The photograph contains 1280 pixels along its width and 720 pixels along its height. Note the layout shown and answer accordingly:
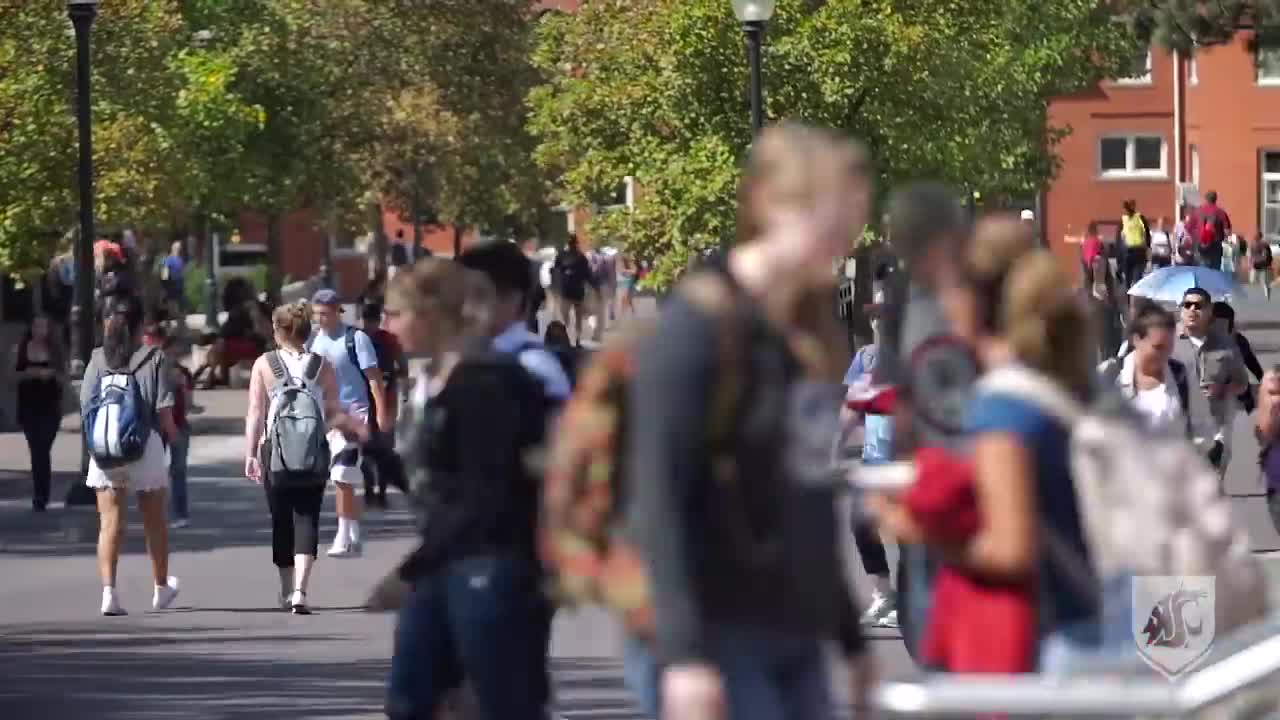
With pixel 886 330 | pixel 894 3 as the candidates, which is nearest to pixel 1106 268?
pixel 894 3

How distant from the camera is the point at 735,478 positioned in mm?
5344

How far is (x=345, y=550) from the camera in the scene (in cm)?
1880

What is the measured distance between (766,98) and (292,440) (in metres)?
16.2

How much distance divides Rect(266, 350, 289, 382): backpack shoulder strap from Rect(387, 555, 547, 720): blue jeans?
8.63 meters

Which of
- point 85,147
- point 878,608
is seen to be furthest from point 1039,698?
point 85,147

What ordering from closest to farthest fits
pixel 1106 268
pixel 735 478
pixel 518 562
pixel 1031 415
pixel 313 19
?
pixel 735 478 → pixel 1031 415 → pixel 518 562 → pixel 1106 268 → pixel 313 19

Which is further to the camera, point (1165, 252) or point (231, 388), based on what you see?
point (1165, 252)

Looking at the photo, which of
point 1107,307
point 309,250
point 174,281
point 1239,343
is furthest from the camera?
point 309,250

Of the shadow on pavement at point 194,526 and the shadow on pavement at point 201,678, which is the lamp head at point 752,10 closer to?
the shadow on pavement at point 194,526

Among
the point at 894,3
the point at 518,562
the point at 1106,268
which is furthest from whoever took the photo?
the point at 1106,268

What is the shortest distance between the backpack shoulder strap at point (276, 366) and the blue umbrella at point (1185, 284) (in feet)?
23.8

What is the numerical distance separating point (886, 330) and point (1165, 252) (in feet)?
114

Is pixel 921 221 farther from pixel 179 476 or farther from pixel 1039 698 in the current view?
pixel 179 476

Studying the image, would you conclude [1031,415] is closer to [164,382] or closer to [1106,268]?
[164,382]
